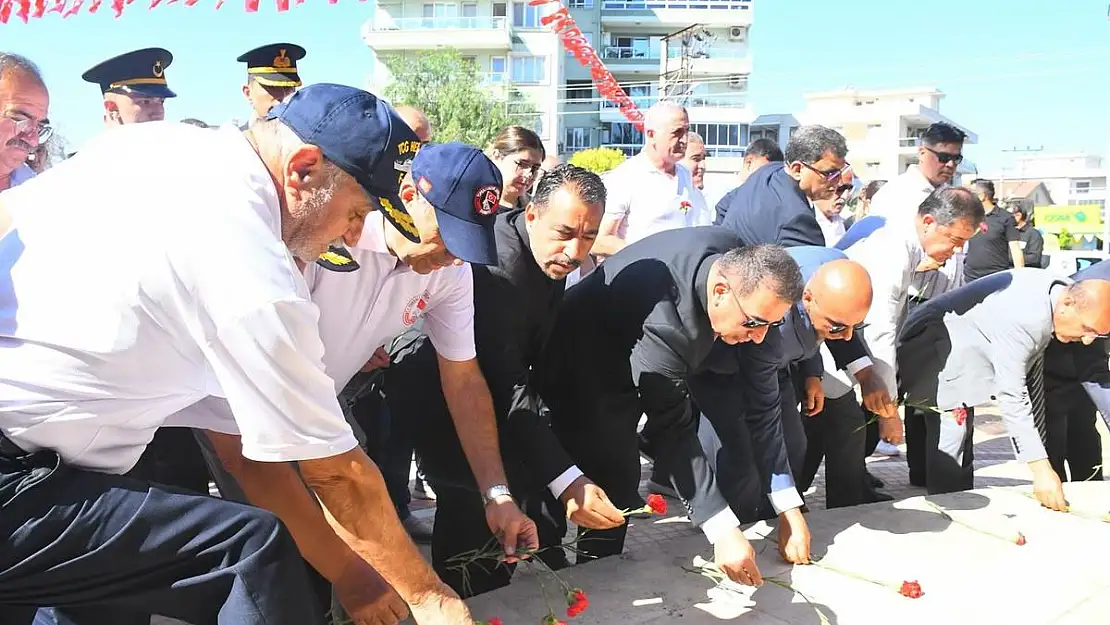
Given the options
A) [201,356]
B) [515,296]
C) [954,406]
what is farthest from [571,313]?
[954,406]

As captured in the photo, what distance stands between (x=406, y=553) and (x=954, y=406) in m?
3.31

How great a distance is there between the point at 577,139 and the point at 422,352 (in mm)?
42204

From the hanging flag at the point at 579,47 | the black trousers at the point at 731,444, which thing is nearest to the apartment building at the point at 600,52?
the hanging flag at the point at 579,47

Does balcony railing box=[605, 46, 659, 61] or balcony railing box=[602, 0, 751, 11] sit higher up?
balcony railing box=[602, 0, 751, 11]

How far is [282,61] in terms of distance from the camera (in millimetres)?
4305

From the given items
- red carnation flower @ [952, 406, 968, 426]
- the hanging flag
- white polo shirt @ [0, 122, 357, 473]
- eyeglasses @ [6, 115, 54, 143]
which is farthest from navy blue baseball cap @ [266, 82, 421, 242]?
the hanging flag

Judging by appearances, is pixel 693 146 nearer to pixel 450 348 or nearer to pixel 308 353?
pixel 450 348

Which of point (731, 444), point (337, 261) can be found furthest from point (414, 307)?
point (731, 444)

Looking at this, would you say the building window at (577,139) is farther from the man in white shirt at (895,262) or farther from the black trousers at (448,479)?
the black trousers at (448,479)

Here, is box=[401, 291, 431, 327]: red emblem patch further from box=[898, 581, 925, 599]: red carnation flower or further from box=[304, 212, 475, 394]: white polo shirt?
box=[898, 581, 925, 599]: red carnation flower

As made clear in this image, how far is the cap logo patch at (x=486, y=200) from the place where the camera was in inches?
87.7

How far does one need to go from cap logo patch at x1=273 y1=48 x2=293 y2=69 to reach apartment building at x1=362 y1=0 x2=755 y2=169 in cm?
3286

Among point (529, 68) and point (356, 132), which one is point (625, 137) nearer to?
point (529, 68)

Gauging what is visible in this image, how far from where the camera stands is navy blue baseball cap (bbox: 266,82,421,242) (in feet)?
5.04
